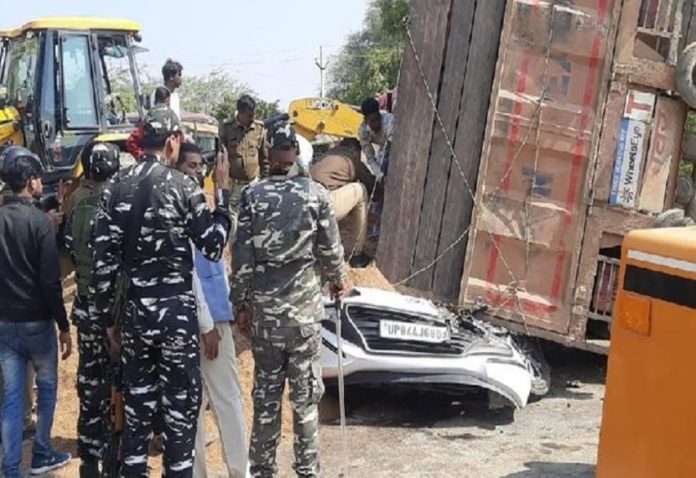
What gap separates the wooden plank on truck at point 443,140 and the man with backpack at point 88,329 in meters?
2.17

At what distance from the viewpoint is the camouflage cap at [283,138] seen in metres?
4.73

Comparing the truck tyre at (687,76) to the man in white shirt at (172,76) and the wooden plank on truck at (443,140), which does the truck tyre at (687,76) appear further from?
the man in white shirt at (172,76)

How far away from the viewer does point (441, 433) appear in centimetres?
619

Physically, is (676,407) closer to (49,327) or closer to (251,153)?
(49,327)

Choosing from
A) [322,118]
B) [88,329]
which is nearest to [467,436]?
[88,329]

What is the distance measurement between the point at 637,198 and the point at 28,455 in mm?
4136

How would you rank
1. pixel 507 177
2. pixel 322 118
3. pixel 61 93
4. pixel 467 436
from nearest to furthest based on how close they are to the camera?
pixel 467 436
pixel 507 177
pixel 61 93
pixel 322 118

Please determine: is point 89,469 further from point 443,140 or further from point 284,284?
point 443,140

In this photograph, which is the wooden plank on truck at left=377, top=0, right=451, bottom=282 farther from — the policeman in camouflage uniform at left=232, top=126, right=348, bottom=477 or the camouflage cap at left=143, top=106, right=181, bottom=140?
the camouflage cap at left=143, top=106, right=181, bottom=140

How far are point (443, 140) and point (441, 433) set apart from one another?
194 centimetres

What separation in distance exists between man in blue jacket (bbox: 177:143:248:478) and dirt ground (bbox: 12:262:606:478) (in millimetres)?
490

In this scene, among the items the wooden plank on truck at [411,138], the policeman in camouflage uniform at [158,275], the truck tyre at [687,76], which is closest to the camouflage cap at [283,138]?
the policeman in camouflage uniform at [158,275]

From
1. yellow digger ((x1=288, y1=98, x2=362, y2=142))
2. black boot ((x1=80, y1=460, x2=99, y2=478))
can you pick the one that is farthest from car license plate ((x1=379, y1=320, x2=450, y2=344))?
yellow digger ((x1=288, y1=98, x2=362, y2=142))

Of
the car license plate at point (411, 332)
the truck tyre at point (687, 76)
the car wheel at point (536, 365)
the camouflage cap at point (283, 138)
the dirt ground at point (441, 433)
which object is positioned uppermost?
the truck tyre at point (687, 76)
